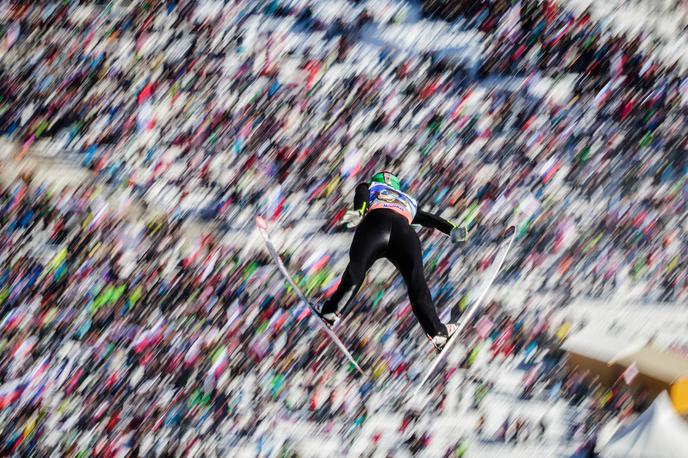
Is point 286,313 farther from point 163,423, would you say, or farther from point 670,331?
point 670,331

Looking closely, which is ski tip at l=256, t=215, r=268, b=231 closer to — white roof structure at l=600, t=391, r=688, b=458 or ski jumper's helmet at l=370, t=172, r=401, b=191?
ski jumper's helmet at l=370, t=172, r=401, b=191

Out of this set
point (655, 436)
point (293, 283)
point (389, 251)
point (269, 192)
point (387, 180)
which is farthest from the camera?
point (269, 192)

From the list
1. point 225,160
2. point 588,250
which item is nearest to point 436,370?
point 588,250

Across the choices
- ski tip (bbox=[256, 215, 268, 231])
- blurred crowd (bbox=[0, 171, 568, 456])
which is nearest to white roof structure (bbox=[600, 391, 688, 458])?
blurred crowd (bbox=[0, 171, 568, 456])

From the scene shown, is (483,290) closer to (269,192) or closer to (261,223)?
(261,223)

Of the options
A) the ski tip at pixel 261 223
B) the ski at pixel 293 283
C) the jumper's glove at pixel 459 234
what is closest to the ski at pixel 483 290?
the ski at pixel 293 283

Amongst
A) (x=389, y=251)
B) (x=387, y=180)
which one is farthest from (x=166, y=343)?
(x=387, y=180)
